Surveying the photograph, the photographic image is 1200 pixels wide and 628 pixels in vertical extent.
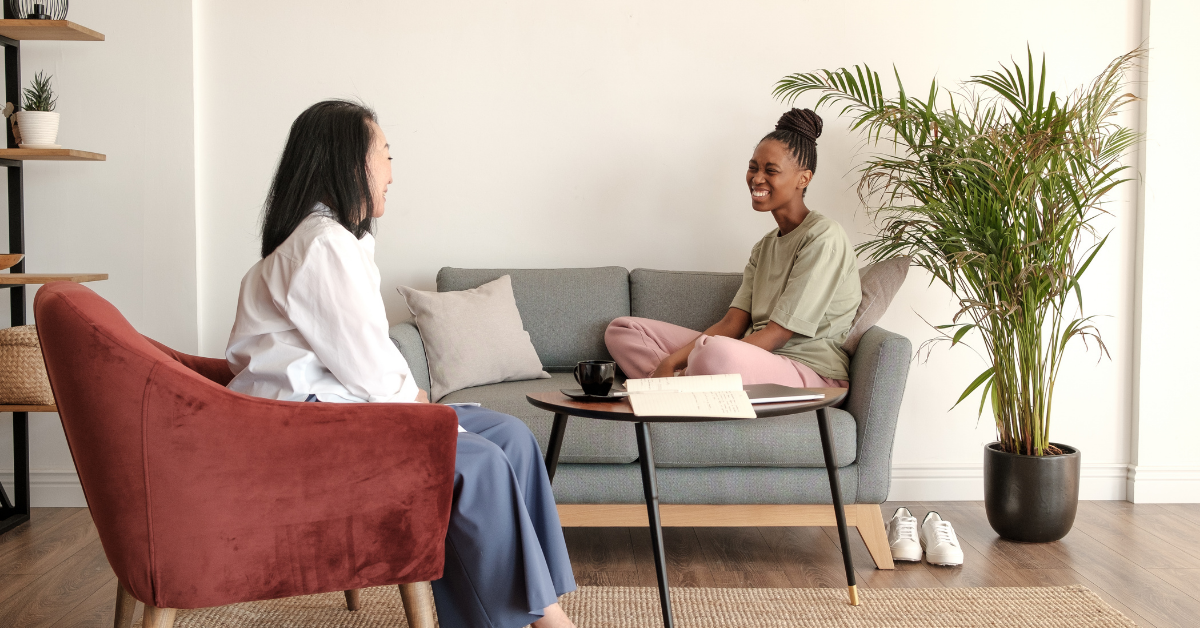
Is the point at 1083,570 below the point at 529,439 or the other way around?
below

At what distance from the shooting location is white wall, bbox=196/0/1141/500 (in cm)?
304

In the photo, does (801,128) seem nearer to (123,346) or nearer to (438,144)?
(438,144)

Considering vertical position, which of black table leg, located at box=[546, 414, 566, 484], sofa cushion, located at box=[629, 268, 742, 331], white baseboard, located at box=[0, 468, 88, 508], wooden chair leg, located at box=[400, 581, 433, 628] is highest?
sofa cushion, located at box=[629, 268, 742, 331]

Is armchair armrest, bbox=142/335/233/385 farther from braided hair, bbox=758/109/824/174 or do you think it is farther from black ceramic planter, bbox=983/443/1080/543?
black ceramic planter, bbox=983/443/1080/543

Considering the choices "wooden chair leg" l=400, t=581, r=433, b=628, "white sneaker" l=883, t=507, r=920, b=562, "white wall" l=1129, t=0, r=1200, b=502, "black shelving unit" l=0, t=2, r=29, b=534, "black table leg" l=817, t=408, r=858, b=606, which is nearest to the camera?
"wooden chair leg" l=400, t=581, r=433, b=628

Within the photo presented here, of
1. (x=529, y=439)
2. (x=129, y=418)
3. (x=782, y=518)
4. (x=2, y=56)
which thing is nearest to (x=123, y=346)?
(x=129, y=418)

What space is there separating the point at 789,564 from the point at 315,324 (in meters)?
1.50

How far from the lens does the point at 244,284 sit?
1.51m

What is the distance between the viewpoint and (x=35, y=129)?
2.68 meters

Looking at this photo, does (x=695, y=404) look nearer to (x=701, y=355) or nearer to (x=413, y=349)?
(x=701, y=355)

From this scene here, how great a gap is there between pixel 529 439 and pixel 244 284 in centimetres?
59

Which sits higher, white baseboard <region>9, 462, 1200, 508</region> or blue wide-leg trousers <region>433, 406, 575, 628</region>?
blue wide-leg trousers <region>433, 406, 575, 628</region>

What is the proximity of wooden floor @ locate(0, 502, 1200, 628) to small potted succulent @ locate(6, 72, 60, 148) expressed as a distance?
3.96 ft

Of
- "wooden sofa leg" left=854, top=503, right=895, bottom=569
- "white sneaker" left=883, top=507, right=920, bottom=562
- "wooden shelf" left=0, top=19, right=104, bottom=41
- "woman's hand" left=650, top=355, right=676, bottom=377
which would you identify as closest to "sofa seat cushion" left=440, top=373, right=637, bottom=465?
"woman's hand" left=650, top=355, right=676, bottom=377
